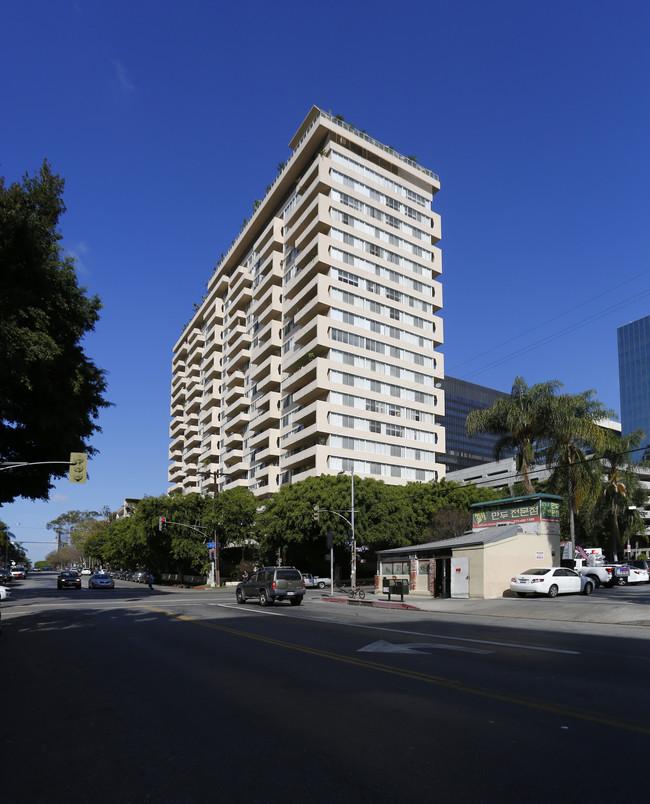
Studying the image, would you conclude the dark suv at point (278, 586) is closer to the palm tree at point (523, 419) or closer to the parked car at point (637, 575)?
the palm tree at point (523, 419)

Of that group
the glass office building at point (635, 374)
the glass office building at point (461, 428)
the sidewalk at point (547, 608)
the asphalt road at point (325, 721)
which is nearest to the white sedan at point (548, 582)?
the sidewalk at point (547, 608)

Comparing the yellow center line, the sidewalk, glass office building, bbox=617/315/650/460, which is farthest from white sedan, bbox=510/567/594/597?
glass office building, bbox=617/315/650/460

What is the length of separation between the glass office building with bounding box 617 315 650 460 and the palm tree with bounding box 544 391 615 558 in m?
150

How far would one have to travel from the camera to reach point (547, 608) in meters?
25.7

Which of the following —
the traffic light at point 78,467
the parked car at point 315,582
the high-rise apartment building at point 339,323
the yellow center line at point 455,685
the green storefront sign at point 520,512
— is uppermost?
the high-rise apartment building at point 339,323

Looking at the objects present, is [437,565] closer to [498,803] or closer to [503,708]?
[503,708]

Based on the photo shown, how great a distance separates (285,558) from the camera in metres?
65.4

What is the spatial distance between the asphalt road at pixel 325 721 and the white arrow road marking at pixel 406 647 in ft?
0.14

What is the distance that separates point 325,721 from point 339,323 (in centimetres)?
6640

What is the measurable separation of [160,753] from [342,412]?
2518 inches

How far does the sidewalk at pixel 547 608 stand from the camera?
22.4 metres

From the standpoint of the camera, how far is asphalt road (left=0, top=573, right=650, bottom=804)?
5.03 m

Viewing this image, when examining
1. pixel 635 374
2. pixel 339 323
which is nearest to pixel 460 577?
pixel 339 323

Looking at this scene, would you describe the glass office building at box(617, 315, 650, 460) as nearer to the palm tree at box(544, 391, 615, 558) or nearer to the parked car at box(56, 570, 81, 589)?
the palm tree at box(544, 391, 615, 558)
